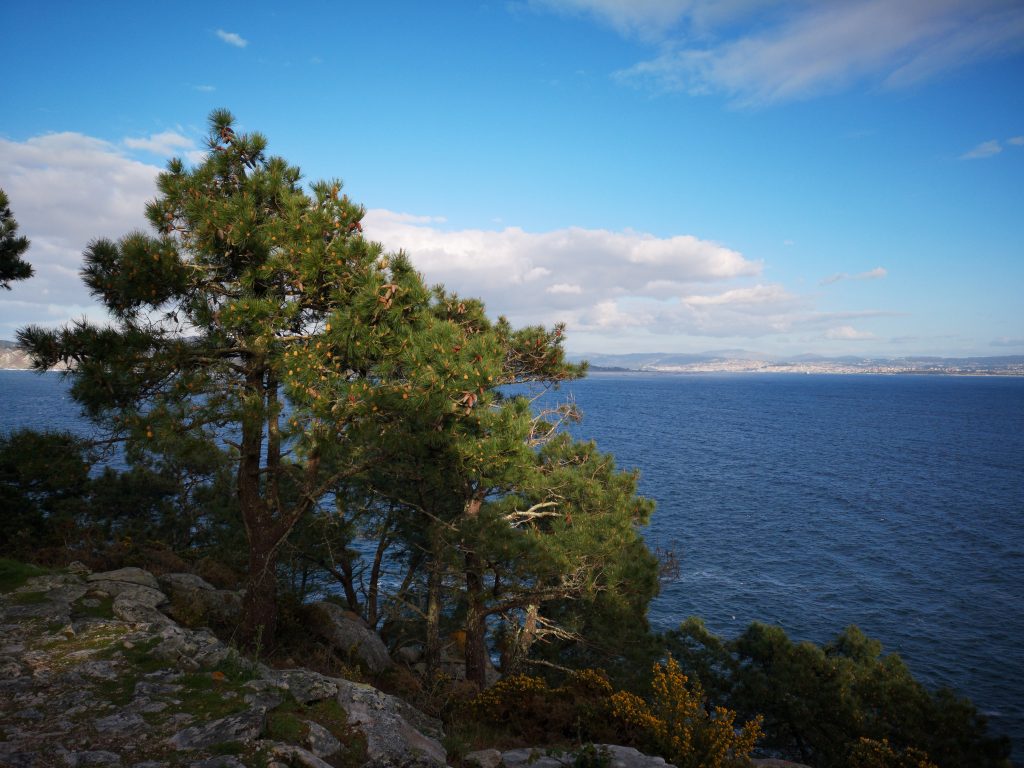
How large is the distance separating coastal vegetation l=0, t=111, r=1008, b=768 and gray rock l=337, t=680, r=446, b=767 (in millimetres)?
1588

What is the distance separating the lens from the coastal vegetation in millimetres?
8195

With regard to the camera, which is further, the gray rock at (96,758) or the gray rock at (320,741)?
the gray rock at (320,741)

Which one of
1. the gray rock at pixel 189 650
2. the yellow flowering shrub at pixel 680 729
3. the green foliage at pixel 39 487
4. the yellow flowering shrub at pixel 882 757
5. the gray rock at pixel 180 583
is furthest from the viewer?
the gray rock at pixel 180 583

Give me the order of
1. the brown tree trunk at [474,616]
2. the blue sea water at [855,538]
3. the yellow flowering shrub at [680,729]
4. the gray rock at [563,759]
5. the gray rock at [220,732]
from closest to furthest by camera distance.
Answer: the gray rock at [220,732]
the gray rock at [563,759]
the yellow flowering shrub at [680,729]
the brown tree trunk at [474,616]
the blue sea water at [855,538]

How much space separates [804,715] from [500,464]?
11520mm

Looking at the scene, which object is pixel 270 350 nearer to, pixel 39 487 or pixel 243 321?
pixel 243 321

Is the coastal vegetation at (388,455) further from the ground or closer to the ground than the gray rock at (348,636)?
further from the ground

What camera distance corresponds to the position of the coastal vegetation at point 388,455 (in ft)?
26.9

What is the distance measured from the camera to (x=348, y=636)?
1305 centimetres

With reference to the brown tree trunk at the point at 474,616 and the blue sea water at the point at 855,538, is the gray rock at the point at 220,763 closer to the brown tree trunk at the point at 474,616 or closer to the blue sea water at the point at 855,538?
the blue sea water at the point at 855,538

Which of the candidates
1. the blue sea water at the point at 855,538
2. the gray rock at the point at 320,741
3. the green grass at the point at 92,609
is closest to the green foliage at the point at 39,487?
the blue sea water at the point at 855,538

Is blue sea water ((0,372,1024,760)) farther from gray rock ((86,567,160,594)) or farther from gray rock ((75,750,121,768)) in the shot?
gray rock ((75,750,121,768))

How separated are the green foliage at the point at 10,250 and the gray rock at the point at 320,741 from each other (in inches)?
462

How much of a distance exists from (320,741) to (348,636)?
7.99m
